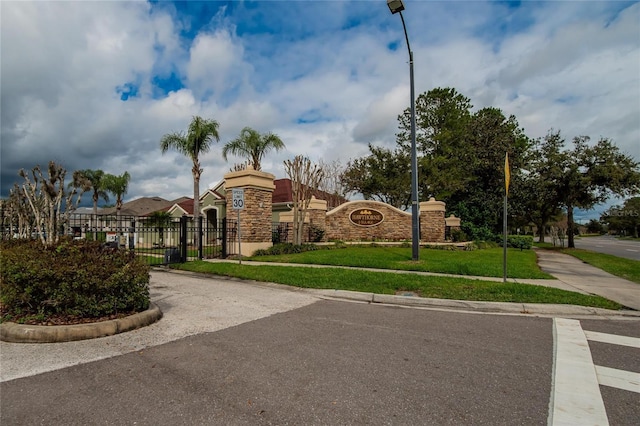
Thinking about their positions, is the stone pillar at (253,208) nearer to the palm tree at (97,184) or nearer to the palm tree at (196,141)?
the palm tree at (196,141)

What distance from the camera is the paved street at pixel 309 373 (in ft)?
9.68

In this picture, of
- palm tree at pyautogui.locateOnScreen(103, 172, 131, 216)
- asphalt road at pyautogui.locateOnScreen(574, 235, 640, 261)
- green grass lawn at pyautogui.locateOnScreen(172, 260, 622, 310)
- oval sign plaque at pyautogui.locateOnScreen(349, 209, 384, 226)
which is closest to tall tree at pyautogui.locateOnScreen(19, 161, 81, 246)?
green grass lawn at pyautogui.locateOnScreen(172, 260, 622, 310)

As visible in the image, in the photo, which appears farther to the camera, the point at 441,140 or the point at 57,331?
the point at 441,140

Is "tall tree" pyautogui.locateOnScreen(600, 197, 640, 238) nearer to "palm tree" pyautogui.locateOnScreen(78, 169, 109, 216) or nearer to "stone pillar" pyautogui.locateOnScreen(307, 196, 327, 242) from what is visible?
"stone pillar" pyautogui.locateOnScreen(307, 196, 327, 242)

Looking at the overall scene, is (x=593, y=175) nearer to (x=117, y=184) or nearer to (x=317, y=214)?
(x=317, y=214)

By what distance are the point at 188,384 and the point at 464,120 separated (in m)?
35.9

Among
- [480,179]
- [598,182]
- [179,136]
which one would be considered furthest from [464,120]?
[179,136]

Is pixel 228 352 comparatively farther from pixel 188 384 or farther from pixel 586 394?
pixel 586 394

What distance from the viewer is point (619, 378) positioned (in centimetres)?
372

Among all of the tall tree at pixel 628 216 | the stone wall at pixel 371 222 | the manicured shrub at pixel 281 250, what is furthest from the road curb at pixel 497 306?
the tall tree at pixel 628 216

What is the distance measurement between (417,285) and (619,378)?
192 inches

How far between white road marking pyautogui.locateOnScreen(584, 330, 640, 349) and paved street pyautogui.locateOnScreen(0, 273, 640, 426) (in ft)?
0.17

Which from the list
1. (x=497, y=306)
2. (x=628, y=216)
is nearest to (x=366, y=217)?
Result: (x=497, y=306)

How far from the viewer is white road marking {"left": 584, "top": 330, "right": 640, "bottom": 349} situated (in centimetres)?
490
